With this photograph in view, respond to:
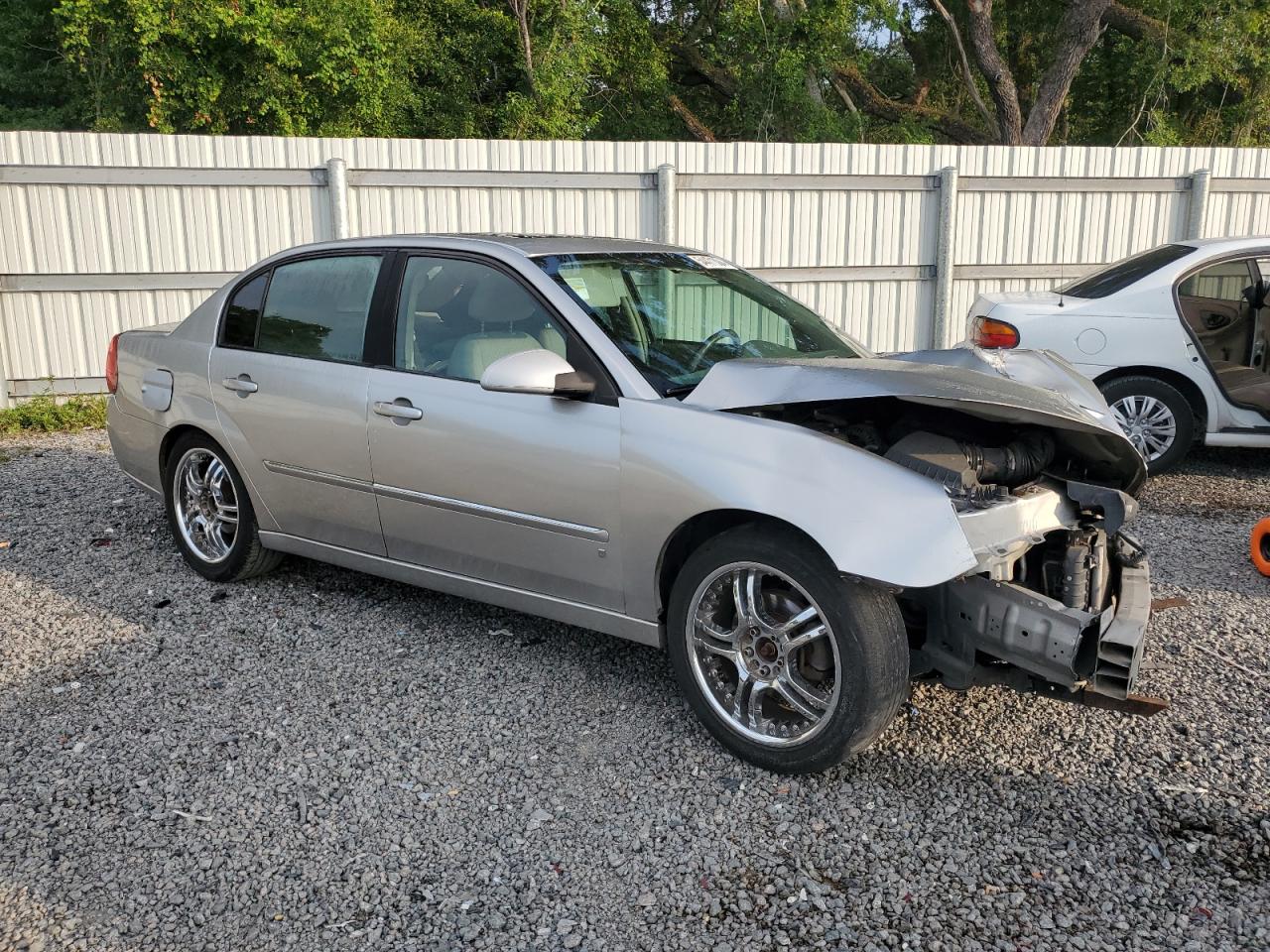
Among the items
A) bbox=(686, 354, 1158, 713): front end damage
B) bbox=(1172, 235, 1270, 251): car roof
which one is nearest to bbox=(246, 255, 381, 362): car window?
bbox=(686, 354, 1158, 713): front end damage

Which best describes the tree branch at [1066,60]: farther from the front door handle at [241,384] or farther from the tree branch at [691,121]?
the front door handle at [241,384]

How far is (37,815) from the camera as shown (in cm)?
331

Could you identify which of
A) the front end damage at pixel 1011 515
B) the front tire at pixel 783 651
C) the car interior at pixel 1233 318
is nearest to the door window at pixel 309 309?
the front end damage at pixel 1011 515

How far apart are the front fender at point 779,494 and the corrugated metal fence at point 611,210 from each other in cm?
528

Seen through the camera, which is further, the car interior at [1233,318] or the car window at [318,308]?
the car interior at [1233,318]

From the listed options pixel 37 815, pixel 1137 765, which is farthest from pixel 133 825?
pixel 1137 765

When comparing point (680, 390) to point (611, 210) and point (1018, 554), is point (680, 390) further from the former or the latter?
point (611, 210)

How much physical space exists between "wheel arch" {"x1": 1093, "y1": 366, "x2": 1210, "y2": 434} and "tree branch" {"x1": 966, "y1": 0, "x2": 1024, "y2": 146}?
52.5 feet

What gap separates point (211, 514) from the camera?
546 centimetres

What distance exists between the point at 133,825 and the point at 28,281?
8085mm

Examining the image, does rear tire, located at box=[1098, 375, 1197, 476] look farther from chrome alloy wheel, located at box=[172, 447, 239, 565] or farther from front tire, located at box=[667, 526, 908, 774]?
chrome alloy wheel, located at box=[172, 447, 239, 565]

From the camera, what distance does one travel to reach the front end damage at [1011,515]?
10.6ft

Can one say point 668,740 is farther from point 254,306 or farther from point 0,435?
point 0,435

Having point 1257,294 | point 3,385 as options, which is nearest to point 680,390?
point 1257,294
